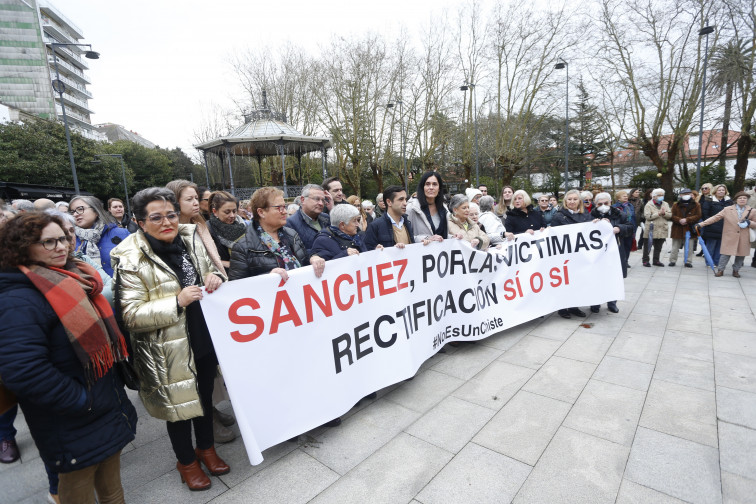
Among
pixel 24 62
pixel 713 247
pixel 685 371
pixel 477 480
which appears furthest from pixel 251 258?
pixel 24 62

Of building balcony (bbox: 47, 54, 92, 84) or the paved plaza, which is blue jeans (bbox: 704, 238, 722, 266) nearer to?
the paved plaza

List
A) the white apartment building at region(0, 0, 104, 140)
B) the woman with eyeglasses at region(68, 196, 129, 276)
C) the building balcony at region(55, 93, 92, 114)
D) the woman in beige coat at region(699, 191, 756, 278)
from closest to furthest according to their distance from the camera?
the woman with eyeglasses at region(68, 196, 129, 276), the woman in beige coat at region(699, 191, 756, 278), the white apartment building at region(0, 0, 104, 140), the building balcony at region(55, 93, 92, 114)

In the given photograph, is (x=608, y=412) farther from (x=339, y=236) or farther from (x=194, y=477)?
(x=194, y=477)

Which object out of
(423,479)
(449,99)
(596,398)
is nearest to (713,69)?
(449,99)

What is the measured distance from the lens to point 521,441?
8.11ft

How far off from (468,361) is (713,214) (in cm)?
704

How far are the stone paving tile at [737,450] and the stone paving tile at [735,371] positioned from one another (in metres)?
0.74

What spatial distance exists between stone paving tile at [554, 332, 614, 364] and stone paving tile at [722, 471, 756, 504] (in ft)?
5.01

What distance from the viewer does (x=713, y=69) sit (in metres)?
15.8

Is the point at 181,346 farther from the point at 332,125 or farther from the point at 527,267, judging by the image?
the point at 332,125

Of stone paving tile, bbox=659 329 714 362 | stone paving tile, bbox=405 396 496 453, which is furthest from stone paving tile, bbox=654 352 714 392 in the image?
stone paving tile, bbox=405 396 496 453

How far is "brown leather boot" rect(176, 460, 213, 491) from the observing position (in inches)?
85.5

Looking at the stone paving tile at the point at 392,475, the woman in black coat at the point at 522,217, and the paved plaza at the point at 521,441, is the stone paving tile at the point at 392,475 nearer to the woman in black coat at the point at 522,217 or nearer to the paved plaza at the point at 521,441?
the paved plaza at the point at 521,441

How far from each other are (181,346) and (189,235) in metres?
0.64
